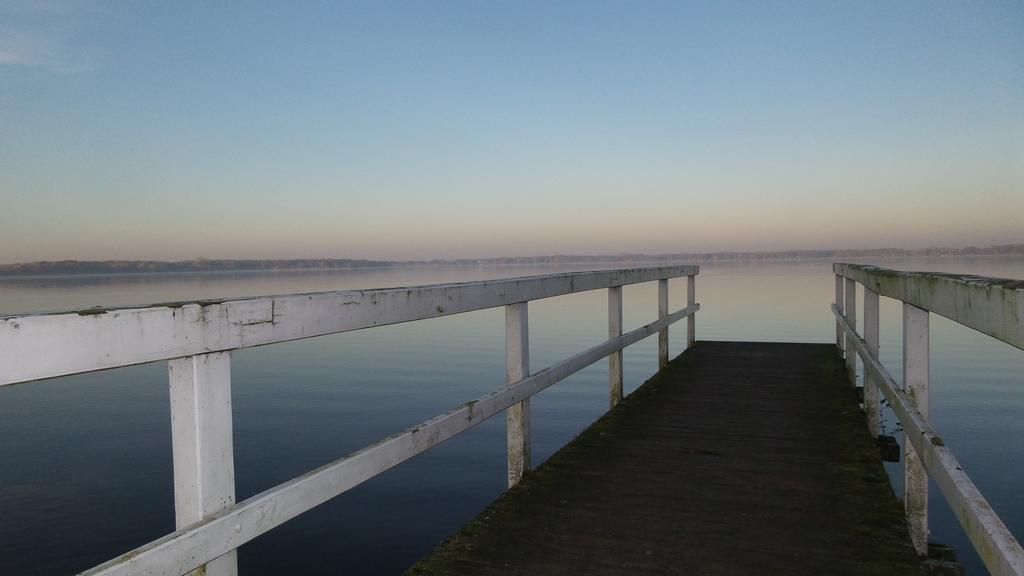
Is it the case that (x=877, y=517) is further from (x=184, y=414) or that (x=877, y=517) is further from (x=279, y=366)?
(x=279, y=366)

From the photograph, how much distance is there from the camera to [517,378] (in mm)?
4227

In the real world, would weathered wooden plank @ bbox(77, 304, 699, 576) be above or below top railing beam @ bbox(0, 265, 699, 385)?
below

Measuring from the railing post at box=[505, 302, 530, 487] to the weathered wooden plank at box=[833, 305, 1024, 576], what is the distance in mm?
2100

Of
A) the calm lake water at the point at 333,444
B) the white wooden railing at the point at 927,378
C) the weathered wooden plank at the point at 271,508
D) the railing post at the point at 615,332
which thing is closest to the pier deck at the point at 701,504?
the railing post at the point at 615,332

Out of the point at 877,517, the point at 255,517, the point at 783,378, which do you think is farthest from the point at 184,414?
the point at 783,378

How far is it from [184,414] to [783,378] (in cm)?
746

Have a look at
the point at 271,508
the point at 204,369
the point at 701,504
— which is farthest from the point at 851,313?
the point at 204,369

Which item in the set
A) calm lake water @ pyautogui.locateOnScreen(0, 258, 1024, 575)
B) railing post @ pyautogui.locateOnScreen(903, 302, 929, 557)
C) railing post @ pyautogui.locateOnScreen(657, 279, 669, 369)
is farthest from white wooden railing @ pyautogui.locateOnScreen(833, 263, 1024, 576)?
railing post @ pyautogui.locateOnScreen(657, 279, 669, 369)

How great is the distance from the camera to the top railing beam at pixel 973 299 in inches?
67.9

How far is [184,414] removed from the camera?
1890 millimetres

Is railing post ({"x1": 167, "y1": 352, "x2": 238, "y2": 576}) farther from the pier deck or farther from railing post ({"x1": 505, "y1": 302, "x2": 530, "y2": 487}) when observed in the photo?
railing post ({"x1": 505, "y1": 302, "x2": 530, "y2": 487})

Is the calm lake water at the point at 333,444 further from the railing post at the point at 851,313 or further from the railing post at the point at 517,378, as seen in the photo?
the railing post at the point at 517,378

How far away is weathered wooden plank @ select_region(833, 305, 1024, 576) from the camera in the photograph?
1.83 m

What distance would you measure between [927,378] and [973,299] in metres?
1.22
